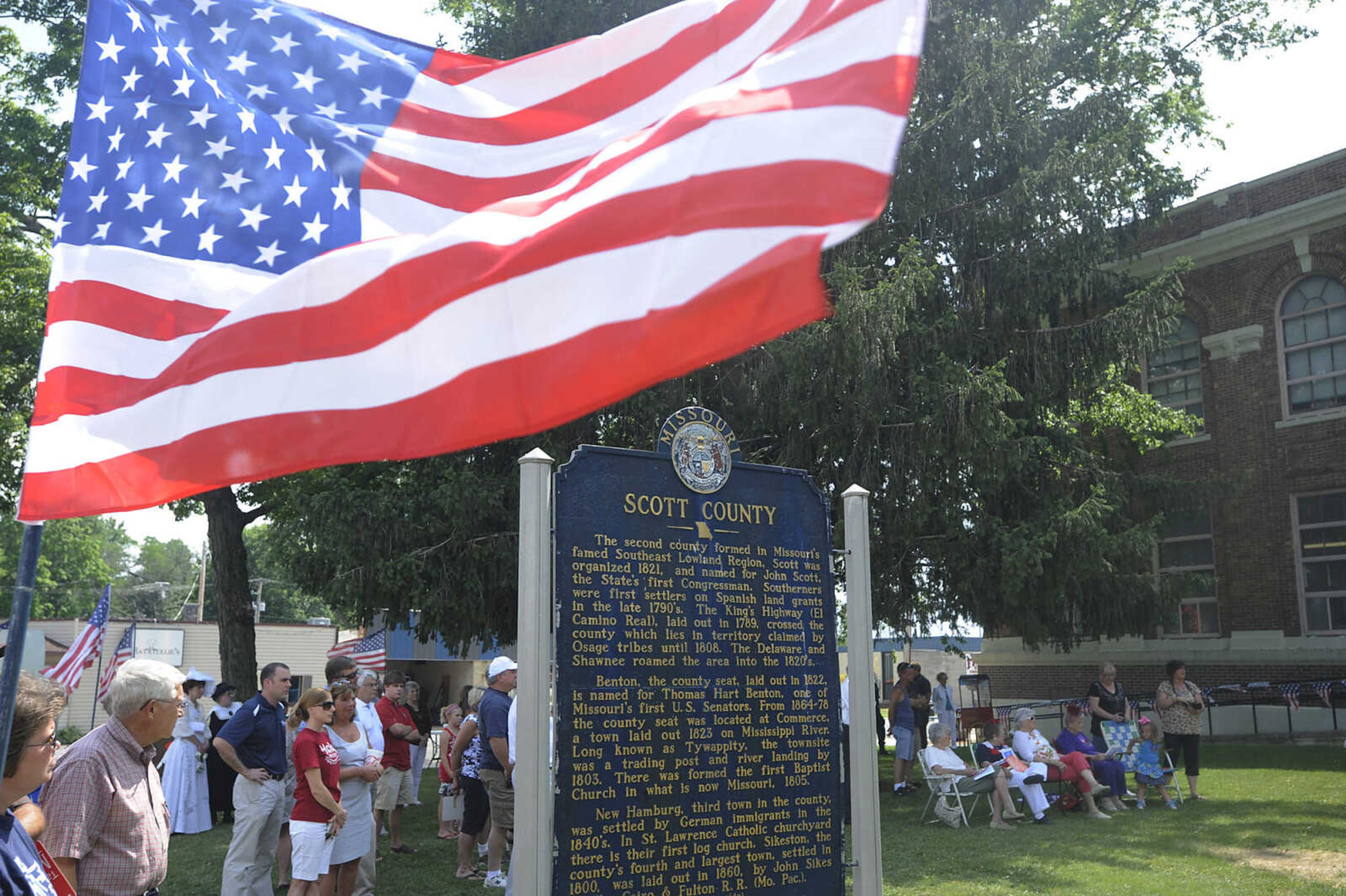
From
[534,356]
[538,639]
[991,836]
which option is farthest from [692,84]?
[991,836]

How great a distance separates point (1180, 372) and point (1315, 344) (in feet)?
10.0

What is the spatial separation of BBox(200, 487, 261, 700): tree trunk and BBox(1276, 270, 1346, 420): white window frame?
22.5 meters

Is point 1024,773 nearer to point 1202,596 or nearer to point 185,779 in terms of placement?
point 185,779

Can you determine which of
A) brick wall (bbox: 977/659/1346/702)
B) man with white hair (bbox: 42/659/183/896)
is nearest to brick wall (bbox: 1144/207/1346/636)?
brick wall (bbox: 977/659/1346/702)

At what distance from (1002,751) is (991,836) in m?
1.60

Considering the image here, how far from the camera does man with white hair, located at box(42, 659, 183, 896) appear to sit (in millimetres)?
4238

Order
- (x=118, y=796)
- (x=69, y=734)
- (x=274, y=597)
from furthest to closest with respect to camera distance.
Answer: (x=274, y=597)
(x=69, y=734)
(x=118, y=796)

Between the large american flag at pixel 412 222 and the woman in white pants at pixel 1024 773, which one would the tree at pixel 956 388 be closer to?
the woman in white pants at pixel 1024 773

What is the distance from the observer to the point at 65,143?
68.8 feet

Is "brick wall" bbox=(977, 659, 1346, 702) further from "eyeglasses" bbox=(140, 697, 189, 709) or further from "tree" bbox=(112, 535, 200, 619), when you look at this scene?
"tree" bbox=(112, 535, 200, 619)

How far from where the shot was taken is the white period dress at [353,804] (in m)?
7.84

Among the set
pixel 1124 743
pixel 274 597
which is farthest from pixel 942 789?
pixel 274 597

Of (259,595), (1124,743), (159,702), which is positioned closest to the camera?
(159,702)

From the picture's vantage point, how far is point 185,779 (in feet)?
44.6
